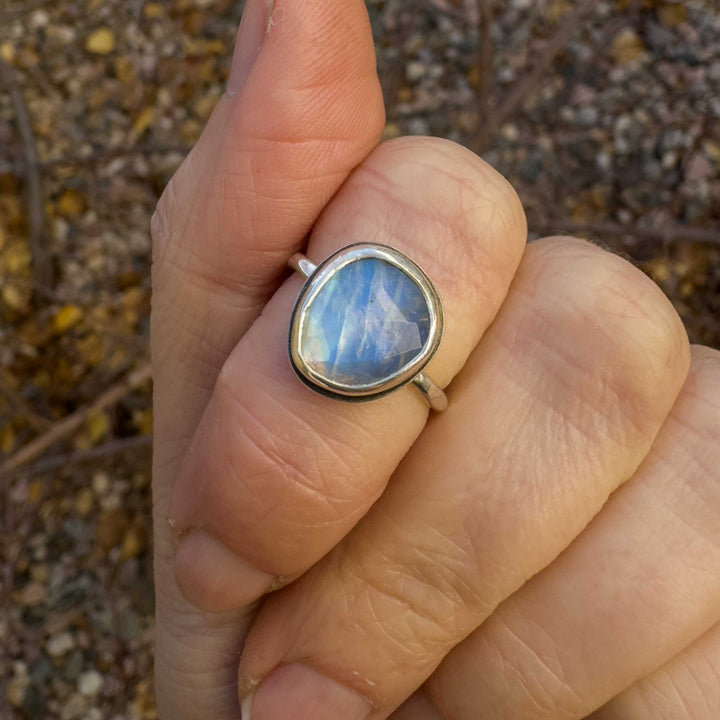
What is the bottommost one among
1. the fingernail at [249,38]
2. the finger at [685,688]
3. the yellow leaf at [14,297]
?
the yellow leaf at [14,297]

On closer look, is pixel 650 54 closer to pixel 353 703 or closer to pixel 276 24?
pixel 276 24

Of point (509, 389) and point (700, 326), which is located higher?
point (509, 389)

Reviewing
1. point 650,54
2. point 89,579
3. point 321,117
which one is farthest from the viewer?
point 650,54

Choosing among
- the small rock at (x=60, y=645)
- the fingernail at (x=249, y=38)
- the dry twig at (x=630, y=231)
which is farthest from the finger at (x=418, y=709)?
the dry twig at (x=630, y=231)

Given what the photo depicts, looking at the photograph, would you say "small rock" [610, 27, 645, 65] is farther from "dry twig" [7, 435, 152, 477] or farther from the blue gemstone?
the blue gemstone

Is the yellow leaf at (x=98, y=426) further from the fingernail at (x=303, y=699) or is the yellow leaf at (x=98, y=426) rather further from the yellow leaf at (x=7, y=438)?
the fingernail at (x=303, y=699)

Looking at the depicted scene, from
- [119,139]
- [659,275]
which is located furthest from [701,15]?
[119,139]
